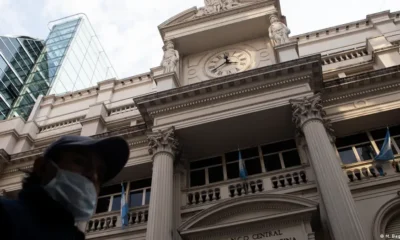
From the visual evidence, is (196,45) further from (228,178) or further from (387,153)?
(387,153)

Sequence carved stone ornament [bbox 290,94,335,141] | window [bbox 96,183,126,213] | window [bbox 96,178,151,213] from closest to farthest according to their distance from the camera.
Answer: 1. carved stone ornament [bbox 290,94,335,141]
2. window [bbox 96,178,151,213]
3. window [bbox 96,183,126,213]

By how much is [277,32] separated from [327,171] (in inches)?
278

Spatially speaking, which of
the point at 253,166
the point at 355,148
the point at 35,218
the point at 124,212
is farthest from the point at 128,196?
the point at 35,218

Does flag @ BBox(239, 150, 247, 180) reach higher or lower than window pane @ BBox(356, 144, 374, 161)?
lower

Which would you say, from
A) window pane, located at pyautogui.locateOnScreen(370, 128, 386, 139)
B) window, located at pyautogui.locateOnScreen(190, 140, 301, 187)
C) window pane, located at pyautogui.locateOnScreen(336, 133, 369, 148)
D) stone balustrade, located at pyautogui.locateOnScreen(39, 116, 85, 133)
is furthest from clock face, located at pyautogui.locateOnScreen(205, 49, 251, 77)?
stone balustrade, located at pyautogui.locateOnScreen(39, 116, 85, 133)

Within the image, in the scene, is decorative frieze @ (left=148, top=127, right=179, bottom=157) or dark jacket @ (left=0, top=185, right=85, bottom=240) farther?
decorative frieze @ (left=148, top=127, right=179, bottom=157)

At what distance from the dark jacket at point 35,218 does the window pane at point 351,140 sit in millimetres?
11585

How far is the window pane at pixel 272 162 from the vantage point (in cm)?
1237

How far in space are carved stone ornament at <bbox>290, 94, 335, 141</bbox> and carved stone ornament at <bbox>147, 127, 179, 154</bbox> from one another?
384cm

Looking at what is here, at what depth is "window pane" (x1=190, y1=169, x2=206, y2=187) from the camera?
12.9 metres

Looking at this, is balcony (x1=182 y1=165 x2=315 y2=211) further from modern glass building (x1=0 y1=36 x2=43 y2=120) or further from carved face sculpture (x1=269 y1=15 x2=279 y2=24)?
modern glass building (x1=0 y1=36 x2=43 y2=120)

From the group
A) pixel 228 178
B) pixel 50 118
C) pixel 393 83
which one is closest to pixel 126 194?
pixel 228 178

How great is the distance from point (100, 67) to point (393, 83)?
31491mm

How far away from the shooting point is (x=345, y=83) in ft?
42.8
